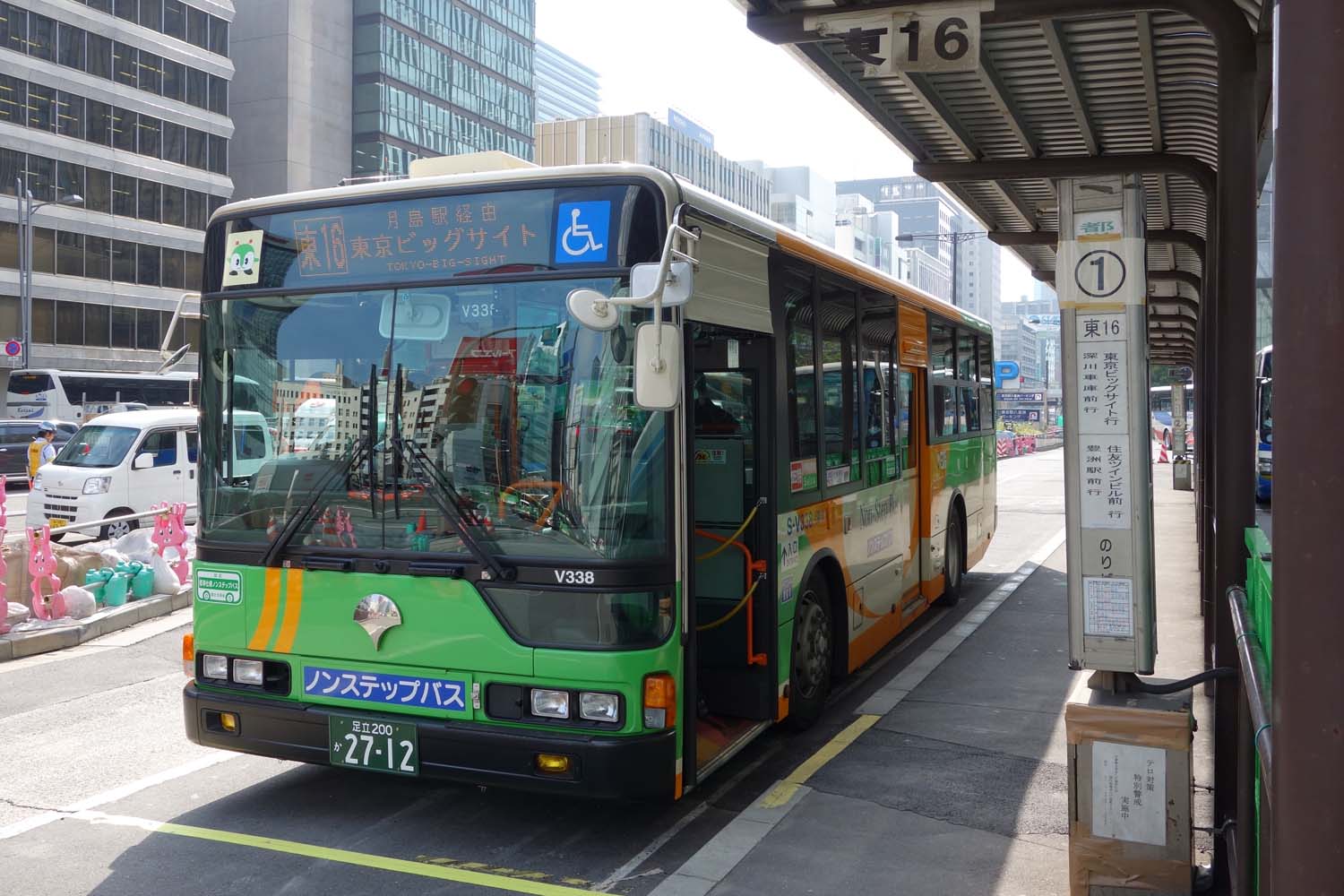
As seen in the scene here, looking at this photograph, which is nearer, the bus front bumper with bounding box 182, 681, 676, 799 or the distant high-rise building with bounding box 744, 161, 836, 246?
the bus front bumper with bounding box 182, 681, 676, 799

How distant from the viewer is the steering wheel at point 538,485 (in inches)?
199

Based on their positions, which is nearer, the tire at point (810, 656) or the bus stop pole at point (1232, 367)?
the bus stop pole at point (1232, 367)

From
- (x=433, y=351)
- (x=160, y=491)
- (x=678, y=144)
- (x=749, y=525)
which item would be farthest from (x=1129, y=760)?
(x=678, y=144)

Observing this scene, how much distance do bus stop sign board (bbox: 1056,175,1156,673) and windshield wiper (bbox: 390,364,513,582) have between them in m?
2.35

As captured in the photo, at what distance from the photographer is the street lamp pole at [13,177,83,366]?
4531 cm

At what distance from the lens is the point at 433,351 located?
529cm

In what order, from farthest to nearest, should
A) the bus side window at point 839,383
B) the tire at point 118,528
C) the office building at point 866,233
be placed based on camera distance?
the office building at point 866,233
the tire at point 118,528
the bus side window at point 839,383

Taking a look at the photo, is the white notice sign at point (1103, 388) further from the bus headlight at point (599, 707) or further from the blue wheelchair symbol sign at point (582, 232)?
the bus headlight at point (599, 707)

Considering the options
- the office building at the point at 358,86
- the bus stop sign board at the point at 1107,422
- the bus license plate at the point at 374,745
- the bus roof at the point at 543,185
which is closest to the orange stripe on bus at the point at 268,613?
Answer: the bus license plate at the point at 374,745

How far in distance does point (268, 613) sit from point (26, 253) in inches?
1872

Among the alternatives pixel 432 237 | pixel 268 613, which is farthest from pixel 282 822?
pixel 432 237

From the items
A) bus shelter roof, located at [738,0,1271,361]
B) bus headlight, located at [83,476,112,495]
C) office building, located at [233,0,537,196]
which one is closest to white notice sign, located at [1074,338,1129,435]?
bus shelter roof, located at [738,0,1271,361]

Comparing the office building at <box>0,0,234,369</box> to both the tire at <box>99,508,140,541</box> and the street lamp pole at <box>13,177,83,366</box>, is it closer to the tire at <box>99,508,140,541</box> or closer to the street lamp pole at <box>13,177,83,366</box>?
the street lamp pole at <box>13,177,83,366</box>

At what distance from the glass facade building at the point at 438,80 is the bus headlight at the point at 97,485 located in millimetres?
56836
